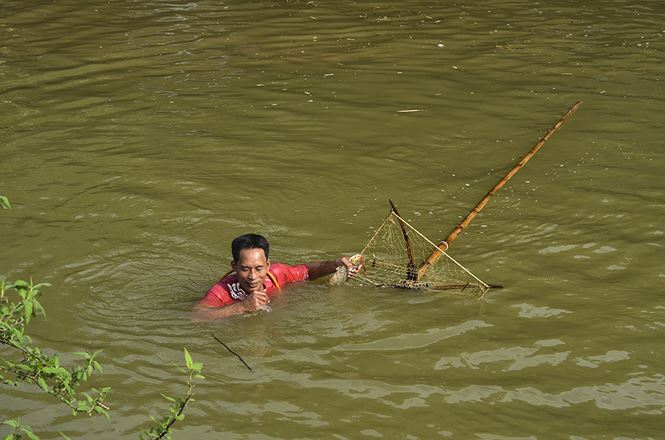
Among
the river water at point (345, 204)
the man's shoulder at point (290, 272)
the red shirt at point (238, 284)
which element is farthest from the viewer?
the man's shoulder at point (290, 272)

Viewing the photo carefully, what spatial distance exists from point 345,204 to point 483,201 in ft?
4.25

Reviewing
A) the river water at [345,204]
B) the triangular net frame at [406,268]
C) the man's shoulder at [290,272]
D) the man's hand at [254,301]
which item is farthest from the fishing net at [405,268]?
the man's hand at [254,301]

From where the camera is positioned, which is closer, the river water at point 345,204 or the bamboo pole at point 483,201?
the river water at point 345,204

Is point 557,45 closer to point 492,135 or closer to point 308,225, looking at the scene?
point 492,135

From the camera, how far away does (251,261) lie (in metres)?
6.49


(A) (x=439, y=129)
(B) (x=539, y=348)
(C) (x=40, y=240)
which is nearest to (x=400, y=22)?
(A) (x=439, y=129)

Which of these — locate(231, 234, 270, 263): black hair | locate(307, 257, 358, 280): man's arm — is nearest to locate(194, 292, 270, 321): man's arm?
locate(231, 234, 270, 263): black hair

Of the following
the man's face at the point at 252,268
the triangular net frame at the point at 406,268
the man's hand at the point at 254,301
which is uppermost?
the man's face at the point at 252,268

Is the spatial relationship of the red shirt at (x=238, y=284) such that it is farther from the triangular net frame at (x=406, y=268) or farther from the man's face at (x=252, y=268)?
the triangular net frame at (x=406, y=268)

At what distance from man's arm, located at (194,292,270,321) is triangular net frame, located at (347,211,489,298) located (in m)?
0.77

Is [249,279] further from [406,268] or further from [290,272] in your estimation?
[406,268]

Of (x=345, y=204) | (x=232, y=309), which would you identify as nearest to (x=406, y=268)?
(x=232, y=309)

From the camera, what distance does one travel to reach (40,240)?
7801 millimetres

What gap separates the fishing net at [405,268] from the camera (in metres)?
6.82
